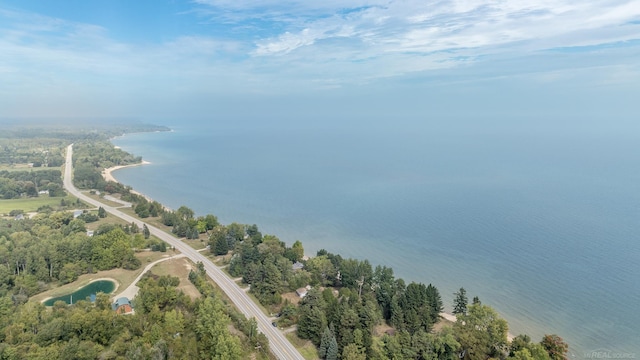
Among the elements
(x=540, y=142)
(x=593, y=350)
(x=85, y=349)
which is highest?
(x=540, y=142)

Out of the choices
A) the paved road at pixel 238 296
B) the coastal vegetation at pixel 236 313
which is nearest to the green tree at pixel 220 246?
the coastal vegetation at pixel 236 313

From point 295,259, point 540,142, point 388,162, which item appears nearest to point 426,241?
point 295,259

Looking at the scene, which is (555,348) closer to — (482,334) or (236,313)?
(482,334)

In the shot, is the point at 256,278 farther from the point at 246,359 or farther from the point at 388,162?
the point at 388,162

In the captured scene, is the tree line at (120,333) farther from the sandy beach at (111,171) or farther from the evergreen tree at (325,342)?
the sandy beach at (111,171)

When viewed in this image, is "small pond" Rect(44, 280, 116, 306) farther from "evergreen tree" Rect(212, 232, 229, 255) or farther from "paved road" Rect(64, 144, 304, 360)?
"evergreen tree" Rect(212, 232, 229, 255)

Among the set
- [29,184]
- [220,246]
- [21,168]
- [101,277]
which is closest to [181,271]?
[220,246]

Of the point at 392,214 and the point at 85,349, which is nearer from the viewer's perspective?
the point at 85,349

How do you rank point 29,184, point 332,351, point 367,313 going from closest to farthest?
point 332,351 → point 367,313 → point 29,184
